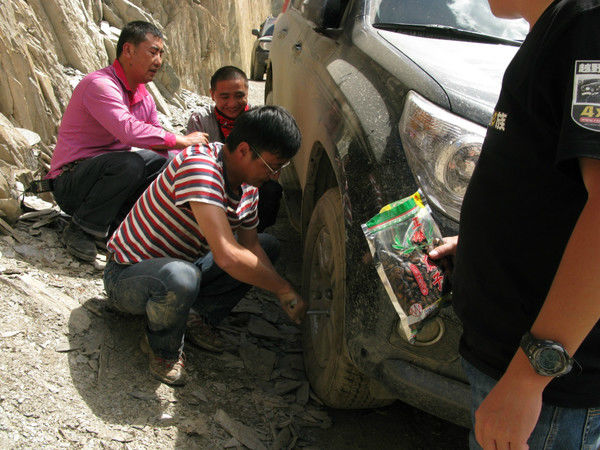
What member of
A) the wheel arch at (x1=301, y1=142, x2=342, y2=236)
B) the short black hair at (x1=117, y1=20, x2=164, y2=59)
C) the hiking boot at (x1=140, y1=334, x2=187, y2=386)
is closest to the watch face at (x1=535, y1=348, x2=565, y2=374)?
the wheel arch at (x1=301, y1=142, x2=342, y2=236)

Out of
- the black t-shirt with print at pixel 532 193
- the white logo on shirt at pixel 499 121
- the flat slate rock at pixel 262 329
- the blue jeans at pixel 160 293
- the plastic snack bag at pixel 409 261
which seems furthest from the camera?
the flat slate rock at pixel 262 329

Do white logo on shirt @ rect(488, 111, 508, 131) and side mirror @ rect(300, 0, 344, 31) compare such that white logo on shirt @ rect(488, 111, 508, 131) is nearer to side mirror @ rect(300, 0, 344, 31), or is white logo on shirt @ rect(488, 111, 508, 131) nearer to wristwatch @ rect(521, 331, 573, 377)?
wristwatch @ rect(521, 331, 573, 377)

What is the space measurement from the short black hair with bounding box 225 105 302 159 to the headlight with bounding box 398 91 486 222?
680 millimetres

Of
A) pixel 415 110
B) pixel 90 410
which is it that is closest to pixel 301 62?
pixel 415 110

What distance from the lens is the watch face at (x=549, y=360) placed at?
0.99m

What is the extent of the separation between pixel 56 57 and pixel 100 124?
4.78 ft

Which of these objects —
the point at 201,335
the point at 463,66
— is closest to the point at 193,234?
the point at 201,335

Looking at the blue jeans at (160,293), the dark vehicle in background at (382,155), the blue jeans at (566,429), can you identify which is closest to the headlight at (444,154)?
the dark vehicle in background at (382,155)

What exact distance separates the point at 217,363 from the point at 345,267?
46.6 inches

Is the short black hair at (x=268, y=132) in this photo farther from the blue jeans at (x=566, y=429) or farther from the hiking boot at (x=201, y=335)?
the blue jeans at (x=566, y=429)

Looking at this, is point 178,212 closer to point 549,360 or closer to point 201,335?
point 201,335

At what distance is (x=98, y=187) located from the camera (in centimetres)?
339

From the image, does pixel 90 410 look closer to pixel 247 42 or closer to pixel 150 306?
pixel 150 306

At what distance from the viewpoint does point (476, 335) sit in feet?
3.99
